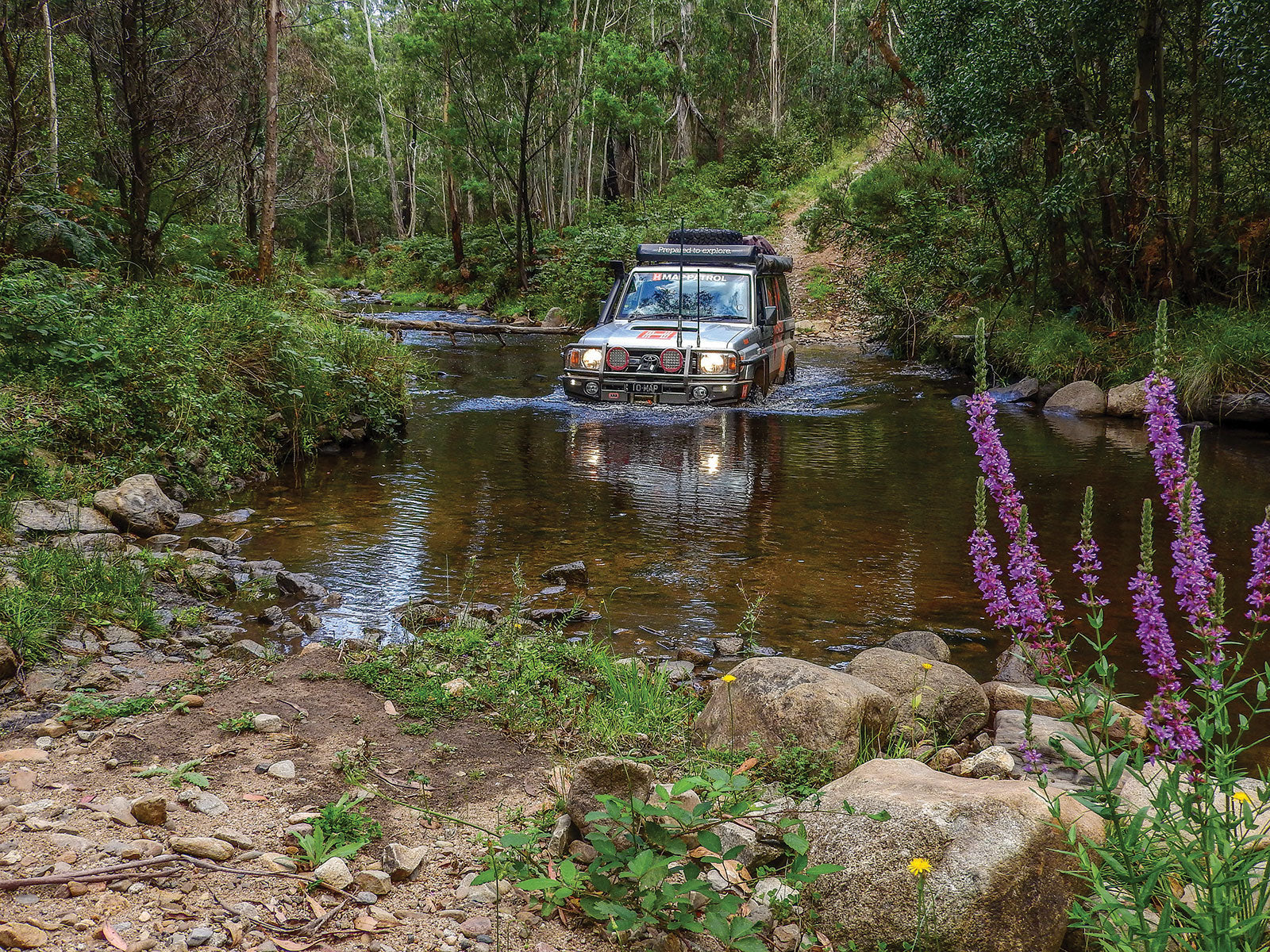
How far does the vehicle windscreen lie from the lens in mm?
13711

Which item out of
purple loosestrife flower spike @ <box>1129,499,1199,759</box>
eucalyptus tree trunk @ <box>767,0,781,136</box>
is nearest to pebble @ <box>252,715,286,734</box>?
purple loosestrife flower spike @ <box>1129,499,1199,759</box>

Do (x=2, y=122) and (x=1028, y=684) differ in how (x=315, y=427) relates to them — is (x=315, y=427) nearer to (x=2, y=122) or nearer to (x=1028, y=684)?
(x=2, y=122)

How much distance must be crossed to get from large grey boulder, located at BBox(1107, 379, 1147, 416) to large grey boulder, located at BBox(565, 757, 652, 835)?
1400 centimetres

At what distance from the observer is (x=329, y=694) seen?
4.61 m

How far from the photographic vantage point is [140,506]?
7.79m

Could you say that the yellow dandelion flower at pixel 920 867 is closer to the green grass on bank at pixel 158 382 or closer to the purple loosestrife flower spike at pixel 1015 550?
the purple loosestrife flower spike at pixel 1015 550

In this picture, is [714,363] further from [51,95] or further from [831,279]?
[831,279]

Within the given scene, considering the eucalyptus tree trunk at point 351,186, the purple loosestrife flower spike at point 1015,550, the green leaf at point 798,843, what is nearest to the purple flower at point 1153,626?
the purple loosestrife flower spike at point 1015,550

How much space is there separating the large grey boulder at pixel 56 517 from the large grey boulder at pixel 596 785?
5103mm

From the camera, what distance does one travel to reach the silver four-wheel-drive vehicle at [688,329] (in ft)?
41.0

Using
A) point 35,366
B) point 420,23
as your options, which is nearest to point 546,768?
point 35,366

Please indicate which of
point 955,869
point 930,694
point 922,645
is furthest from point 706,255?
point 955,869

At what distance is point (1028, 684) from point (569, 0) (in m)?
33.8

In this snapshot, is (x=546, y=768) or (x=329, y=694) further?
(x=329, y=694)
